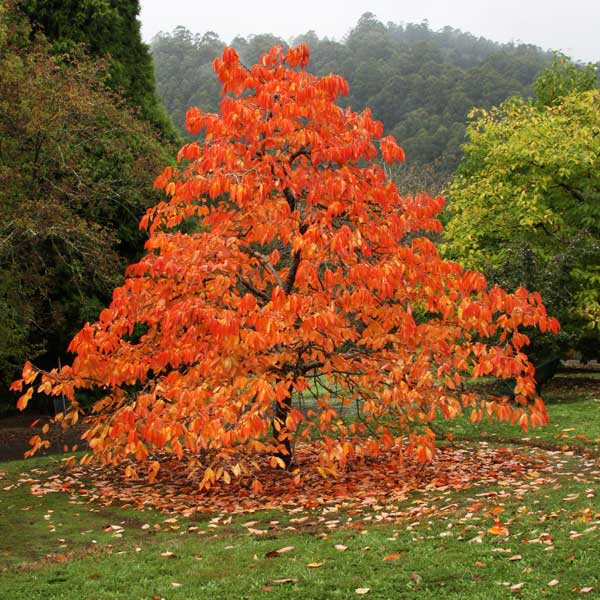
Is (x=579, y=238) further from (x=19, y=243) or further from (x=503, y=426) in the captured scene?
(x=19, y=243)

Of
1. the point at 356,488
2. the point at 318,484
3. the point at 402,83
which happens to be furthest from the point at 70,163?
the point at 402,83

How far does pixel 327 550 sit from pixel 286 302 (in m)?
2.52

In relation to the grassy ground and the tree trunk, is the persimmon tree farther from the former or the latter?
the grassy ground

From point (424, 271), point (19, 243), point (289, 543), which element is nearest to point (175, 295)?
point (424, 271)

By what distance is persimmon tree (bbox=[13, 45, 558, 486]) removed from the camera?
7570mm

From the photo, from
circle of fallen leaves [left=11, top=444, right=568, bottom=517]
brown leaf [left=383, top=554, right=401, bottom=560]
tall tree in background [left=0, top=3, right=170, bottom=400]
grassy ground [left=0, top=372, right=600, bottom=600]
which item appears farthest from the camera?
tall tree in background [left=0, top=3, right=170, bottom=400]

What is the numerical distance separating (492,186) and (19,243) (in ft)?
40.2

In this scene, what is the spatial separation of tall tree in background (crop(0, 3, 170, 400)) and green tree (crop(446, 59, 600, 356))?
8428mm

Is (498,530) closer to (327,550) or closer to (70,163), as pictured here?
(327,550)

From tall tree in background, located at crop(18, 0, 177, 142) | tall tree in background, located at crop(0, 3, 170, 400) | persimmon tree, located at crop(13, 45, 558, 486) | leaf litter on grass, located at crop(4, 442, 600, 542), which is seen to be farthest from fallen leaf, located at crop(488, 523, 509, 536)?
tall tree in background, located at crop(18, 0, 177, 142)

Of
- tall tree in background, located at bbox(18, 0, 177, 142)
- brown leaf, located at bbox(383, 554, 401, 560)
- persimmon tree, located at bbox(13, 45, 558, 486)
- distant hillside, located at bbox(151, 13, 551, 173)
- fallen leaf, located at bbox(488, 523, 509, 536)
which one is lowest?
brown leaf, located at bbox(383, 554, 401, 560)

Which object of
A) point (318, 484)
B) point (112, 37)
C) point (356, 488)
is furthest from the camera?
point (112, 37)

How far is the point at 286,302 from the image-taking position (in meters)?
7.46

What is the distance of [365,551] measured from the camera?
5793 mm
